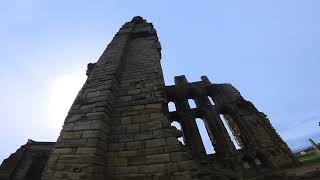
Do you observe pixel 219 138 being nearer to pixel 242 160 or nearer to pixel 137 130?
pixel 242 160

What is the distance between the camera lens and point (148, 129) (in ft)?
12.6

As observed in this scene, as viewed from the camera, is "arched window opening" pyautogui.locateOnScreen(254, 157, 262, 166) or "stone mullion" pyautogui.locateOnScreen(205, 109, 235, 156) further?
"stone mullion" pyautogui.locateOnScreen(205, 109, 235, 156)

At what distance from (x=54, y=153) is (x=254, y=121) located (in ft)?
18.9

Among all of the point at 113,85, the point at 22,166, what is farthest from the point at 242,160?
the point at 22,166

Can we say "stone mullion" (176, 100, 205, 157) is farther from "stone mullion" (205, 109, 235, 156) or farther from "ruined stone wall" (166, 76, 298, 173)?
"stone mullion" (205, 109, 235, 156)

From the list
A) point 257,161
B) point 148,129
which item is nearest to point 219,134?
point 257,161

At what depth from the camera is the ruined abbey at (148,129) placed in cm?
326

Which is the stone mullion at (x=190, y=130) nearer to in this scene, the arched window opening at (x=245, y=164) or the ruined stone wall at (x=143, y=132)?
the ruined stone wall at (x=143, y=132)

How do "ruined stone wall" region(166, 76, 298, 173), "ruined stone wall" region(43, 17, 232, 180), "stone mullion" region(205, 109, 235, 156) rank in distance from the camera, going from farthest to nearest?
"stone mullion" region(205, 109, 235, 156) < "ruined stone wall" region(166, 76, 298, 173) < "ruined stone wall" region(43, 17, 232, 180)

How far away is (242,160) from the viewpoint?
630cm

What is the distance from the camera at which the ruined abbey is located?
10.7ft

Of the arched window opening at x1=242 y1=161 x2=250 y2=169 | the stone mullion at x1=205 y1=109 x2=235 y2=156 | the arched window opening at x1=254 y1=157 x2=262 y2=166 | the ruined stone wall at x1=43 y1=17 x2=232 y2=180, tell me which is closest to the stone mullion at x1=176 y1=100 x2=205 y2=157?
the stone mullion at x1=205 y1=109 x2=235 y2=156

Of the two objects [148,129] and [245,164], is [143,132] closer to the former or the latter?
[148,129]

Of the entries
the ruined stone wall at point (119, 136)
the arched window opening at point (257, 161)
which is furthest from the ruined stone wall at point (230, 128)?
the ruined stone wall at point (119, 136)
